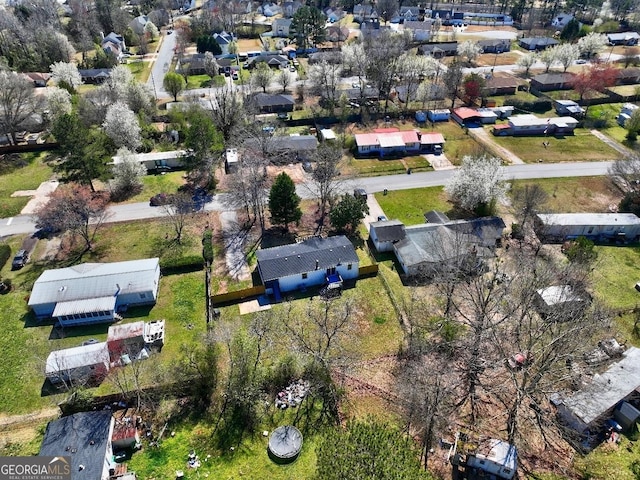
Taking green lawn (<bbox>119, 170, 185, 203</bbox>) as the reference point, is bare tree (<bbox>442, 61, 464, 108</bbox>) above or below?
above

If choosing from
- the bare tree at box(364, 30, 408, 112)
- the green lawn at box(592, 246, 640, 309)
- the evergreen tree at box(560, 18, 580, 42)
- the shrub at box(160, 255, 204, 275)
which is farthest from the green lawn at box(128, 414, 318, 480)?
the evergreen tree at box(560, 18, 580, 42)

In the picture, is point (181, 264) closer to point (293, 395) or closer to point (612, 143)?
point (293, 395)

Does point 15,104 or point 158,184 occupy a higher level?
point 15,104

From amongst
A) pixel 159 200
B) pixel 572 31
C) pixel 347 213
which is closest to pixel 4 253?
pixel 159 200

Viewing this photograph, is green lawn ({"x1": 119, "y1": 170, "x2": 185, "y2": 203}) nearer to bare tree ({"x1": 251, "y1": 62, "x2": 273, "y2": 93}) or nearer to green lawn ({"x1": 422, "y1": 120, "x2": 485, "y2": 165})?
bare tree ({"x1": 251, "y1": 62, "x2": 273, "y2": 93})

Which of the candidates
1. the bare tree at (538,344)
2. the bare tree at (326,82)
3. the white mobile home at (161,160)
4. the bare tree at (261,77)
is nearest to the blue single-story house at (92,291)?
the white mobile home at (161,160)

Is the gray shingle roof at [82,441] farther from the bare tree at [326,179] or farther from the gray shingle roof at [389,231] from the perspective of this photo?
the bare tree at [326,179]
